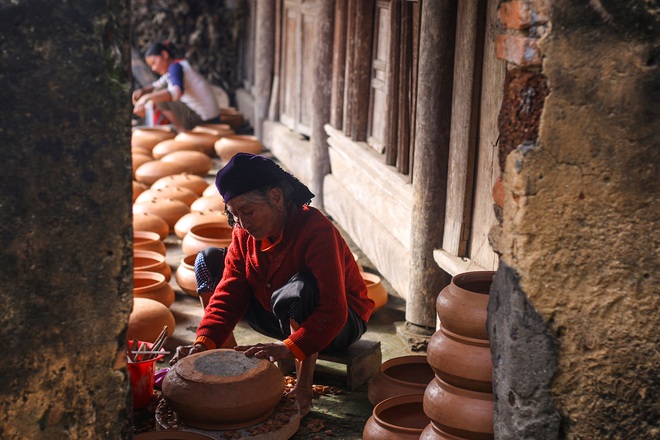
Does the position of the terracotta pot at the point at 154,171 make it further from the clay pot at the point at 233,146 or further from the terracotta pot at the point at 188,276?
the terracotta pot at the point at 188,276

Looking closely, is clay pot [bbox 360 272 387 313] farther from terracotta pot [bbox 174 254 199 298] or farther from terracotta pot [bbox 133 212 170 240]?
terracotta pot [bbox 133 212 170 240]

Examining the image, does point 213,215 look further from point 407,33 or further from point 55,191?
point 55,191

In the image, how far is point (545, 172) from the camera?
101 inches

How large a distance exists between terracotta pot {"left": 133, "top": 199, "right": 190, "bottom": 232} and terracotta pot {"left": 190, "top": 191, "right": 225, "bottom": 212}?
0.10m

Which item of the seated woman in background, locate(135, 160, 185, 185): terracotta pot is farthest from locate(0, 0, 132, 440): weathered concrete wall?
the seated woman in background

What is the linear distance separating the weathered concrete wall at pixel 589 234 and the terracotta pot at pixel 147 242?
3.42 meters

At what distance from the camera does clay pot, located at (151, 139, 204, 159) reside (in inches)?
349

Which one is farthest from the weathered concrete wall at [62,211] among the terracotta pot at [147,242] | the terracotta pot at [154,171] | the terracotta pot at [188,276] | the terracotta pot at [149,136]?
the terracotta pot at [149,136]

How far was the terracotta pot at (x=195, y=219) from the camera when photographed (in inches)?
242

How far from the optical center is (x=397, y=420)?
3.37 m

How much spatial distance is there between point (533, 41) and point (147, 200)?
4829mm

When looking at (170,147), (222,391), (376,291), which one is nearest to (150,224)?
(376,291)

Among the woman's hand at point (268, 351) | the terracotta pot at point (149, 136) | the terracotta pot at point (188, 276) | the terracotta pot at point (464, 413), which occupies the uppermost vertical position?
the terracotta pot at point (464, 413)

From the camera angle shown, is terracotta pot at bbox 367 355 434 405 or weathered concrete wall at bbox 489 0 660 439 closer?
weathered concrete wall at bbox 489 0 660 439
